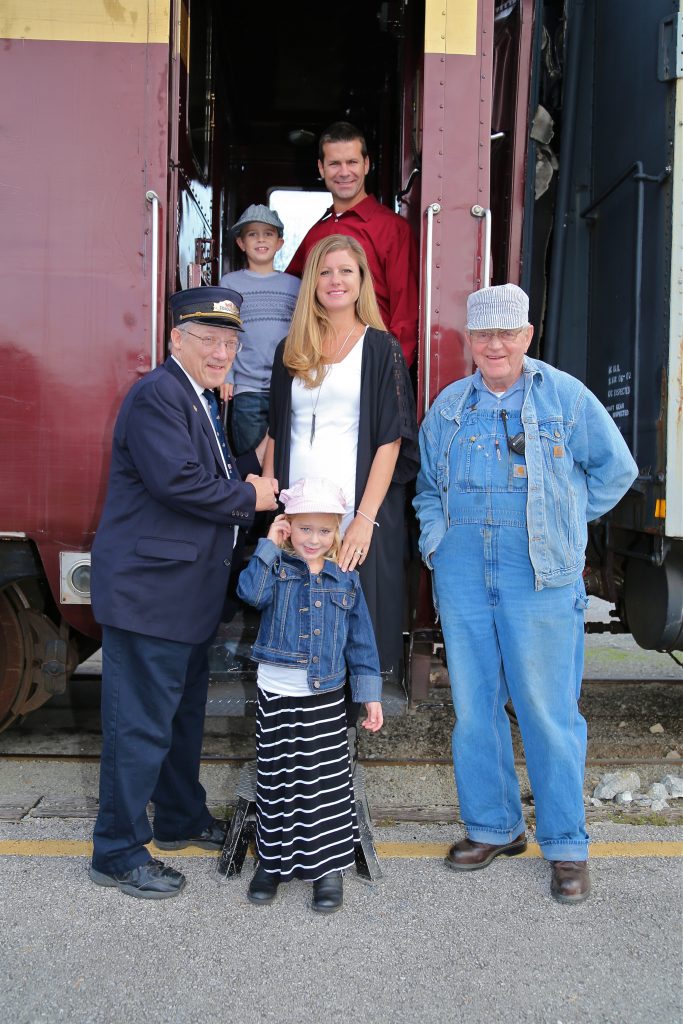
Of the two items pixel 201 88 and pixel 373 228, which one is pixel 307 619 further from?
pixel 201 88

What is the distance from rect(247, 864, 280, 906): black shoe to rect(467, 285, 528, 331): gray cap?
1.82 meters

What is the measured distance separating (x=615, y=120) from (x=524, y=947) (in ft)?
10.9

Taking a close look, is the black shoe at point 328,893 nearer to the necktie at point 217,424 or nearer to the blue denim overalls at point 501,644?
the blue denim overalls at point 501,644

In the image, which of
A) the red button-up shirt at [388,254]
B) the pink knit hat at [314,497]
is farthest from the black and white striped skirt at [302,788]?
the red button-up shirt at [388,254]

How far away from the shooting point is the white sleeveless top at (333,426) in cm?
295

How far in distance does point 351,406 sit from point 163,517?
0.73 meters

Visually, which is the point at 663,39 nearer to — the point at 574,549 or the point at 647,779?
the point at 574,549

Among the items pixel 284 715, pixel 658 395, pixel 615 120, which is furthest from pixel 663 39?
pixel 284 715

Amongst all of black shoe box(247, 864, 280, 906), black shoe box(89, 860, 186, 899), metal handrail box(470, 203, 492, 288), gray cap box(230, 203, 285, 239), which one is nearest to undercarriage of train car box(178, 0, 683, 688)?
metal handrail box(470, 203, 492, 288)

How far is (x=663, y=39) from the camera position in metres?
3.38

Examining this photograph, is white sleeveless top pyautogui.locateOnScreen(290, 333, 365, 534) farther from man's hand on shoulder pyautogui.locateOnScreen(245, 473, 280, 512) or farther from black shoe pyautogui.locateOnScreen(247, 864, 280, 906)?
black shoe pyautogui.locateOnScreen(247, 864, 280, 906)

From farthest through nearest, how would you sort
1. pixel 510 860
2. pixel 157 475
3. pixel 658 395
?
1. pixel 658 395
2. pixel 510 860
3. pixel 157 475

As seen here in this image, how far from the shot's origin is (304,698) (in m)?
2.70

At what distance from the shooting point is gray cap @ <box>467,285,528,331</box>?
2.73 metres
